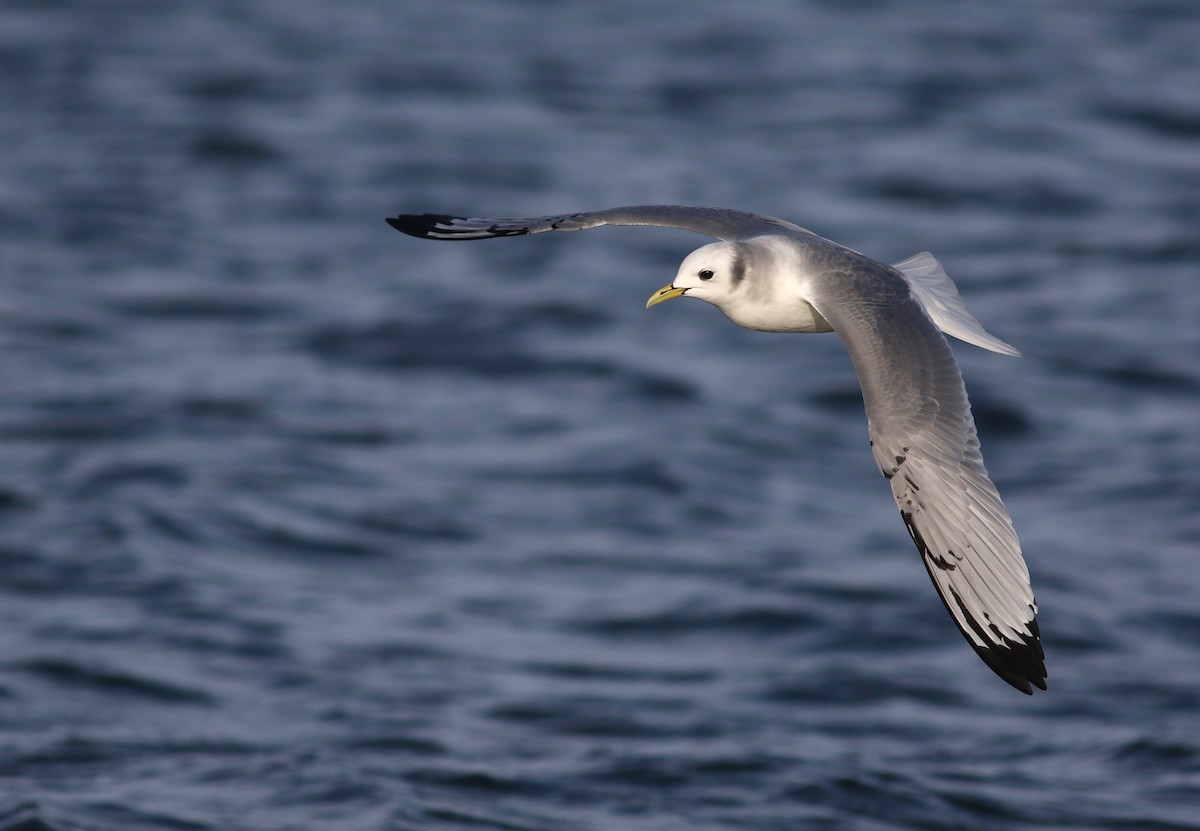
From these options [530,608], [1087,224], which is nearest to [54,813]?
[530,608]

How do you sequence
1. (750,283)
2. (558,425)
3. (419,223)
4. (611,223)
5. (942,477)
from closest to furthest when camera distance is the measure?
(942,477)
(750,283)
(611,223)
(419,223)
(558,425)

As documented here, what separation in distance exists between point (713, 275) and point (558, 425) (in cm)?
1197

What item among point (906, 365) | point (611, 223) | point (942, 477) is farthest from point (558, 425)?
point (942, 477)

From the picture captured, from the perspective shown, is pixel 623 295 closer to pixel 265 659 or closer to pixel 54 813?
pixel 265 659

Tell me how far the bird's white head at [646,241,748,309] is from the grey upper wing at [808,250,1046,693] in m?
0.42

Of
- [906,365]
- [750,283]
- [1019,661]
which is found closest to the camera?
[1019,661]

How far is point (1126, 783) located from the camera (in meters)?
13.7

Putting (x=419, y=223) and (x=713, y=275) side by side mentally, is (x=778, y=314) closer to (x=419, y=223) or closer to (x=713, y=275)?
(x=713, y=275)

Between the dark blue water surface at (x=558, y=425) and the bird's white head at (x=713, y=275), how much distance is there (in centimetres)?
571

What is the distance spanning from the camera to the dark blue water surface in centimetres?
1377

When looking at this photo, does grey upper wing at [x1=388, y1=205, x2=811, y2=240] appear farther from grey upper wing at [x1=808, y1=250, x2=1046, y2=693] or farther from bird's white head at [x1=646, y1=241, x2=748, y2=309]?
grey upper wing at [x1=808, y1=250, x2=1046, y2=693]

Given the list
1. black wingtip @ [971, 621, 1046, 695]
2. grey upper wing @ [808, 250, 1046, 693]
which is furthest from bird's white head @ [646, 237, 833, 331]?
black wingtip @ [971, 621, 1046, 695]

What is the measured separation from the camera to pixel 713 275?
781cm

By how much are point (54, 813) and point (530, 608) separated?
492 centimetres
